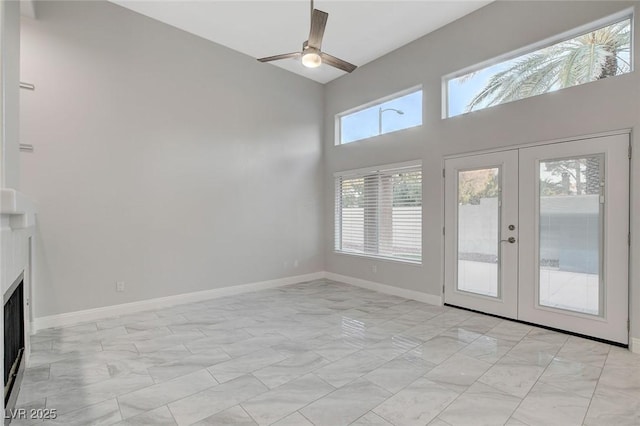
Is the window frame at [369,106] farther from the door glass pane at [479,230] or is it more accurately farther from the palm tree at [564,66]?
the door glass pane at [479,230]

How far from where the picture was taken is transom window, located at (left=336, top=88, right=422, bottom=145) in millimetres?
5191

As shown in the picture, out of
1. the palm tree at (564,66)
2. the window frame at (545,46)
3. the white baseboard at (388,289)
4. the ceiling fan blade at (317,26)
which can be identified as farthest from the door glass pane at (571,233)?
the ceiling fan blade at (317,26)

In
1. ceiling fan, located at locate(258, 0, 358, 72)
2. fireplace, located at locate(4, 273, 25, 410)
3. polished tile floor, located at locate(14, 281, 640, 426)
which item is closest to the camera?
fireplace, located at locate(4, 273, 25, 410)

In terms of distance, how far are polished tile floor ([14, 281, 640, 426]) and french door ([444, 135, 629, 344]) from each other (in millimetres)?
332

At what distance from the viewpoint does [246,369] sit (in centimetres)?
276

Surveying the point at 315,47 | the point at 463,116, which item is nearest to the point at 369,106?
the point at 463,116

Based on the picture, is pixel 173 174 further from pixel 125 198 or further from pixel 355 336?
pixel 355 336

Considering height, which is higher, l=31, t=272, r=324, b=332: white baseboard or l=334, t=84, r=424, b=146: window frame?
l=334, t=84, r=424, b=146: window frame

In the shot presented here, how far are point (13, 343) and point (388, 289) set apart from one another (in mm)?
4665

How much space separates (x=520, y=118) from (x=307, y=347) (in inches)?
146

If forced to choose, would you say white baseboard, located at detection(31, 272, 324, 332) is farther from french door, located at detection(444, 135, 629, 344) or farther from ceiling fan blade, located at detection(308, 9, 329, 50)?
ceiling fan blade, located at detection(308, 9, 329, 50)

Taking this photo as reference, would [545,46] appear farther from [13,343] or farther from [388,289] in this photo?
[13,343]

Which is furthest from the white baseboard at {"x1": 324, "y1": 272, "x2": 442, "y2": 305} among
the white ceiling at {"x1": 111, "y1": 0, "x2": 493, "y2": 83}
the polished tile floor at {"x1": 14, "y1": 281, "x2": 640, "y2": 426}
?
the white ceiling at {"x1": 111, "y1": 0, "x2": 493, "y2": 83}

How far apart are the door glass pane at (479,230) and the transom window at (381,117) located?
138cm
